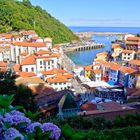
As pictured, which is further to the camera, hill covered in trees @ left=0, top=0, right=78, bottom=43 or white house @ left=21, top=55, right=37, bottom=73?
hill covered in trees @ left=0, top=0, right=78, bottom=43

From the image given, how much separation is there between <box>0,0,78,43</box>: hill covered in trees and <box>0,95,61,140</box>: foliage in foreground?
133ft

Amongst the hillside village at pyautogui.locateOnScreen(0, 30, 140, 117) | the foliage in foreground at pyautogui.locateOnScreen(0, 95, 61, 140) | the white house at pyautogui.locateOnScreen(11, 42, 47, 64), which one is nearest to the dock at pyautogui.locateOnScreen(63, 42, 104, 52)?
the hillside village at pyautogui.locateOnScreen(0, 30, 140, 117)

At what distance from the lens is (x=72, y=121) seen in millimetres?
7359

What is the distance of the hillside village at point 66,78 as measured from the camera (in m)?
14.5

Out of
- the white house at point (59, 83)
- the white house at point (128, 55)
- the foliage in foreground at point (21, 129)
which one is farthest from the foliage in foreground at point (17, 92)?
the white house at point (128, 55)

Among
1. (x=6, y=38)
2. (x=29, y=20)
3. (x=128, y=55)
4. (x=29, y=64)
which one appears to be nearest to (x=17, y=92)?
(x=29, y=64)

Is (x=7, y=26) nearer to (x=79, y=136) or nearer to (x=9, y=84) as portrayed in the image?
(x=9, y=84)

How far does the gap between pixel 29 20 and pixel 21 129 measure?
156ft

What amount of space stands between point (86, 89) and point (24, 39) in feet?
60.9

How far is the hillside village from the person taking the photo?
47.6 feet

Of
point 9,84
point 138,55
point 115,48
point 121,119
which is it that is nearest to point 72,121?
point 121,119

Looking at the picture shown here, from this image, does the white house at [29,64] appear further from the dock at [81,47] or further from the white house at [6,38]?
the dock at [81,47]

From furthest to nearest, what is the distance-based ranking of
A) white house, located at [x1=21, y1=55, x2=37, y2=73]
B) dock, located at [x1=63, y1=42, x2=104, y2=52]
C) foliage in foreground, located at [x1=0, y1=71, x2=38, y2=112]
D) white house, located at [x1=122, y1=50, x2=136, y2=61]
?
dock, located at [x1=63, y1=42, x2=104, y2=52]
white house, located at [x1=122, y1=50, x2=136, y2=61]
white house, located at [x1=21, y1=55, x2=37, y2=73]
foliage in foreground, located at [x1=0, y1=71, x2=38, y2=112]

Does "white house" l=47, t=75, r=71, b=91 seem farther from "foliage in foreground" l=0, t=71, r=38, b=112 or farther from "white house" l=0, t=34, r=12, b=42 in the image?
"white house" l=0, t=34, r=12, b=42
